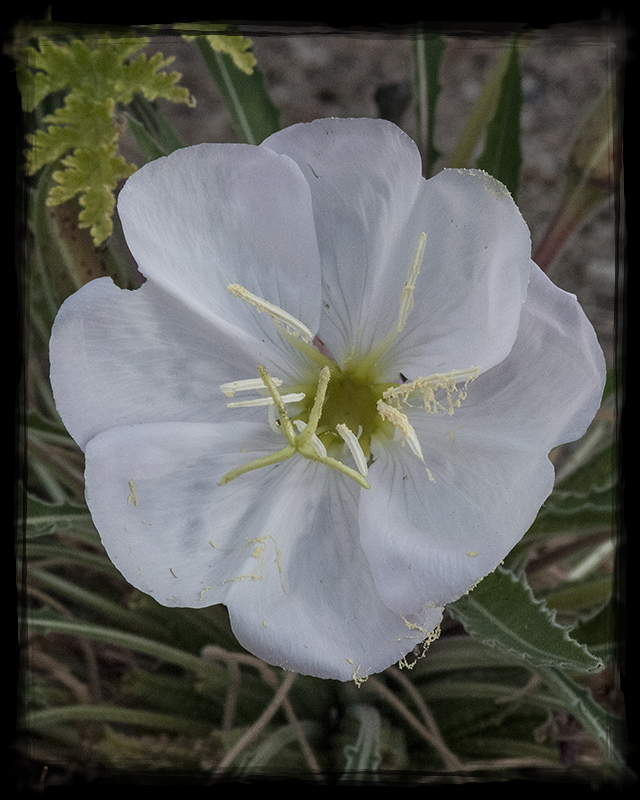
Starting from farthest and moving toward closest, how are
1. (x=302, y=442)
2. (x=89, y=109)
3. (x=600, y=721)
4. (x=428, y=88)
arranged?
(x=428, y=88), (x=89, y=109), (x=600, y=721), (x=302, y=442)

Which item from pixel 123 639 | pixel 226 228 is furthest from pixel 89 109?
pixel 123 639

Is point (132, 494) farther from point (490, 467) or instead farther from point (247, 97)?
point (247, 97)

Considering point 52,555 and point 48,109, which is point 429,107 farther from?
point 52,555

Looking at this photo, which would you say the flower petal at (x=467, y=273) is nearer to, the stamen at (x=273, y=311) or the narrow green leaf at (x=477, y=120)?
the stamen at (x=273, y=311)

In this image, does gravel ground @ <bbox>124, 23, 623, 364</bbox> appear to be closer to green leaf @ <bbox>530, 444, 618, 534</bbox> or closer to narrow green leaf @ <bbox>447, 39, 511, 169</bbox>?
narrow green leaf @ <bbox>447, 39, 511, 169</bbox>

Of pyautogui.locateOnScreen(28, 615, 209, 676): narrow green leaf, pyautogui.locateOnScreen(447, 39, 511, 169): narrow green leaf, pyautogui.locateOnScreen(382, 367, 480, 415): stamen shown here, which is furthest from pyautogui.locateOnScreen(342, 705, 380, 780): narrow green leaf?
pyautogui.locateOnScreen(447, 39, 511, 169): narrow green leaf
